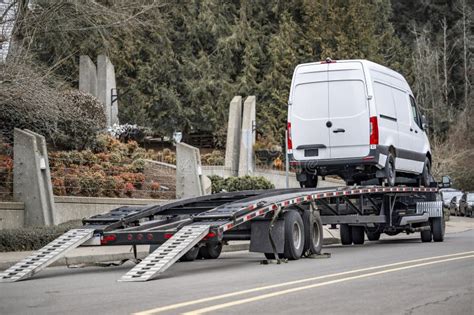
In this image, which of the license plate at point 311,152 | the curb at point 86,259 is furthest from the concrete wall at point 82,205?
the curb at point 86,259

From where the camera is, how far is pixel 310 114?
1894 cm

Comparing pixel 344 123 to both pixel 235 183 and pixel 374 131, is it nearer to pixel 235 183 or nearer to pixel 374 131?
pixel 374 131

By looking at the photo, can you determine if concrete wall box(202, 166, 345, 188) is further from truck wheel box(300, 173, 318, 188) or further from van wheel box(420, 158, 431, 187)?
truck wheel box(300, 173, 318, 188)

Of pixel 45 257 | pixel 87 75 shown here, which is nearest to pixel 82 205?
pixel 45 257

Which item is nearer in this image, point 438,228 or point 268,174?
point 438,228

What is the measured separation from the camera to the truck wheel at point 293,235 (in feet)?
47.1

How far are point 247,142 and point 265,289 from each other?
23828 millimetres

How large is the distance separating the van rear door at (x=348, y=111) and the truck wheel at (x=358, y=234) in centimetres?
309

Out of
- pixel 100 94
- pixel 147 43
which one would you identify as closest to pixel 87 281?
pixel 100 94

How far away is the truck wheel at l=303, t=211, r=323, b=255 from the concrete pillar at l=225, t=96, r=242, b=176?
59.8 feet

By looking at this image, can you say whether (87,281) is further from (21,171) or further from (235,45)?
(235,45)

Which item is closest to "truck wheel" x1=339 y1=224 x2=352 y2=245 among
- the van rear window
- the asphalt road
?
the van rear window

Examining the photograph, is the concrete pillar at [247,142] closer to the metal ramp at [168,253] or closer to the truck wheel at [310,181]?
the truck wheel at [310,181]

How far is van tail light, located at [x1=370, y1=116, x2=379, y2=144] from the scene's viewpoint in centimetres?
1836
